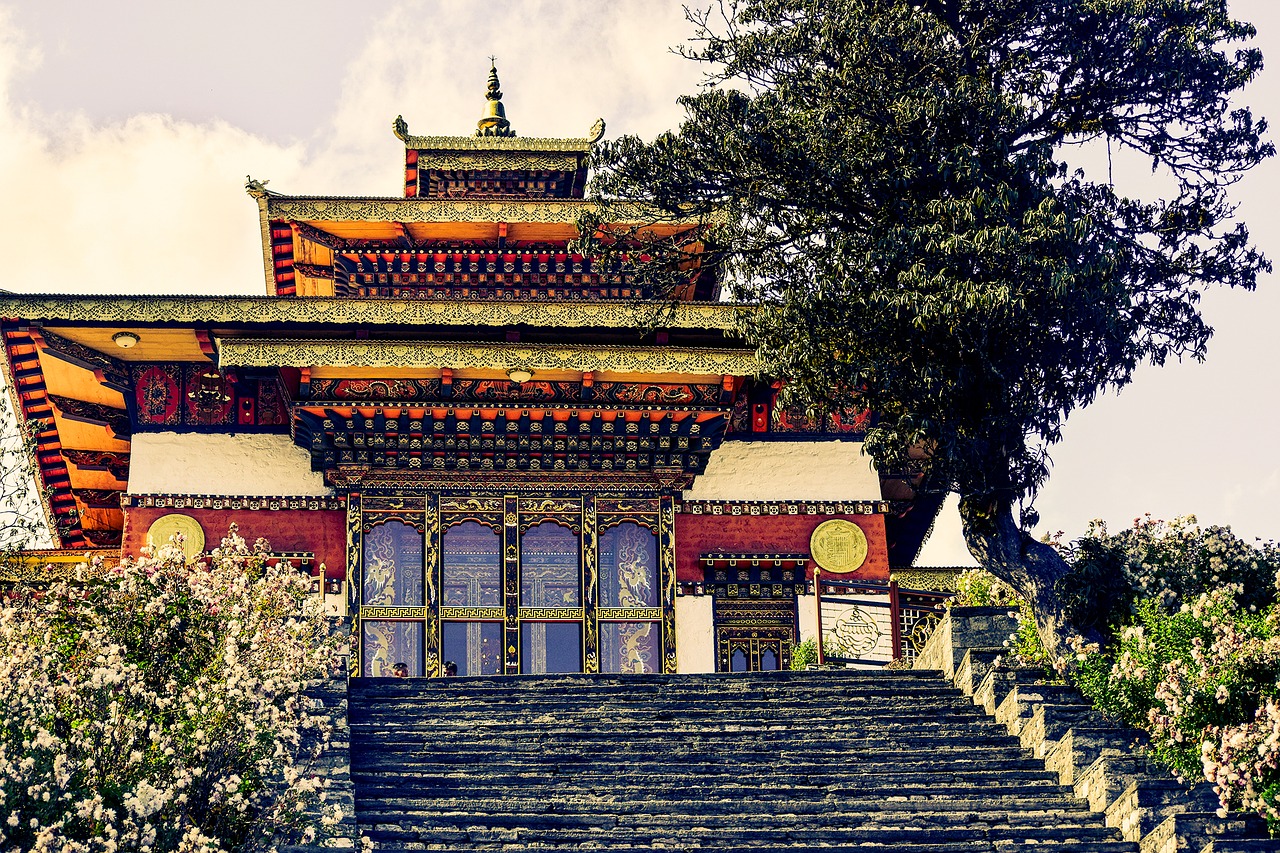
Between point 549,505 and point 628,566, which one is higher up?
point 549,505

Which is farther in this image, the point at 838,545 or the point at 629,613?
the point at 838,545

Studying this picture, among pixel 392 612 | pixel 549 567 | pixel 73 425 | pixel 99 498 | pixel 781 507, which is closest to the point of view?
pixel 392 612

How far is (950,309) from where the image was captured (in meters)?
16.0

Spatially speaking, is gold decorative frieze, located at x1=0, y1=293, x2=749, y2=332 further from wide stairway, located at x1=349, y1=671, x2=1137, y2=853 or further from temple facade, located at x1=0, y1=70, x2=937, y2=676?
wide stairway, located at x1=349, y1=671, x2=1137, y2=853

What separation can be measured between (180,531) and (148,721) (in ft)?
39.5

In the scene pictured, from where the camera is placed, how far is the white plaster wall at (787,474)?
79.3 feet

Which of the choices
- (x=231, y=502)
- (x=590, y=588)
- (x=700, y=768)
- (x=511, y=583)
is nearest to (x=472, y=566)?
(x=511, y=583)

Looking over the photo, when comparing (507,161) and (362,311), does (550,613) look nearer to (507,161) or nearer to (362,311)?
(362,311)

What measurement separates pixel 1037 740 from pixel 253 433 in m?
12.8

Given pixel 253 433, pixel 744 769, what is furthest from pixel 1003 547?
pixel 253 433

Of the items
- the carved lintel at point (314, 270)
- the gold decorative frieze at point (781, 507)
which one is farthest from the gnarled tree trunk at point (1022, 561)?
the carved lintel at point (314, 270)

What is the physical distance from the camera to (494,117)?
30875mm

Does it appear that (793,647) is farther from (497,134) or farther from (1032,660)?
(497,134)

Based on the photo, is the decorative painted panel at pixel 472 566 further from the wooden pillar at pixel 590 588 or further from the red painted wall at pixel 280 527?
the red painted wall at pixel 280 527
